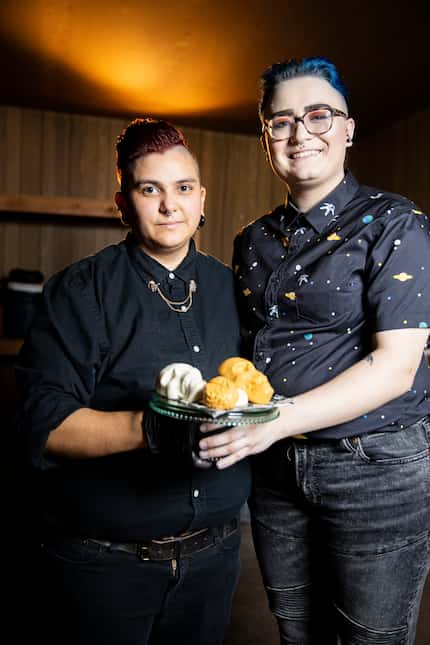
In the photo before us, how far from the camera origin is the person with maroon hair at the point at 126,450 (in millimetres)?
1196

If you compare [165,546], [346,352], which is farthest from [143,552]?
[346,352]

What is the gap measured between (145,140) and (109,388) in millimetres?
505

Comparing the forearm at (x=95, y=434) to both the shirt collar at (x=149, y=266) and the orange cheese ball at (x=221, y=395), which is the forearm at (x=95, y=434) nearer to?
the orange cheese ball at (x=221, y=395)

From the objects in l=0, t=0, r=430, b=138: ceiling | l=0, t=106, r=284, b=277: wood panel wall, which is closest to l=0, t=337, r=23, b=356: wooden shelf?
l=0, t=106, r=284, b=277: wood panel wall

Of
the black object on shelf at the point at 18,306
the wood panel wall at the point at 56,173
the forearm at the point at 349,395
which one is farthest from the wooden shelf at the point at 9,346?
the forearm at the point at 349,395

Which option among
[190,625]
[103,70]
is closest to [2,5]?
[103,70]

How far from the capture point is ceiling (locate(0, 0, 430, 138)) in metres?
2.72

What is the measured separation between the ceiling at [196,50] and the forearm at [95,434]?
7.02ft

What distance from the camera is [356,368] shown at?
3.84 ft

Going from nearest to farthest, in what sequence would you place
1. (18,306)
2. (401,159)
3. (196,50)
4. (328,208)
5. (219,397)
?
(219,397), (328,208), (196,50), (18,306), (401,159)

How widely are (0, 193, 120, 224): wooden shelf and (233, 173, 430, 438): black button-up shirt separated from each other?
2670 mm

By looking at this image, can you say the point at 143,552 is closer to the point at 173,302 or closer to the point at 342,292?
the point at 173,302

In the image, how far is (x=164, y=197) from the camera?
1.26 metres

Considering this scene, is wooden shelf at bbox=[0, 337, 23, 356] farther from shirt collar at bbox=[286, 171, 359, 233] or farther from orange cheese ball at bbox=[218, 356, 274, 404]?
orange cheese ball at bbox=[218, 356, 274, 404]
